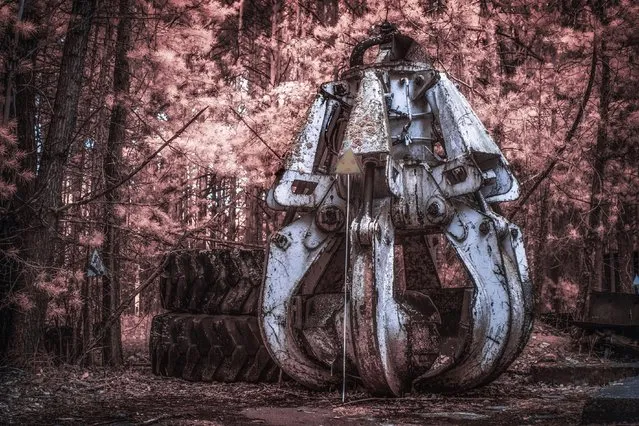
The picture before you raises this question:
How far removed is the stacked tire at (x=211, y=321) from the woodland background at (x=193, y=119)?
0.52 meters

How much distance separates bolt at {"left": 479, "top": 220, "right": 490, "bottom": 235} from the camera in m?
5.95

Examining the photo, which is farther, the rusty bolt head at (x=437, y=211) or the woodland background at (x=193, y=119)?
the woodland background at (x=193, y=119)

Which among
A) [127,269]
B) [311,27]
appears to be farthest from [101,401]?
A: [311,27]

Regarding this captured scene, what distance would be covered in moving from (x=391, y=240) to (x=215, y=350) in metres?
2.03

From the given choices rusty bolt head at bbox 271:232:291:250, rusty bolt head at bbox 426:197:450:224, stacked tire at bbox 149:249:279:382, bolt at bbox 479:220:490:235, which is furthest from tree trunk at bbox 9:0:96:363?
bolt at bbox 479:220:490:235

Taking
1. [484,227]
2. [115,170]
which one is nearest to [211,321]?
[484,227]

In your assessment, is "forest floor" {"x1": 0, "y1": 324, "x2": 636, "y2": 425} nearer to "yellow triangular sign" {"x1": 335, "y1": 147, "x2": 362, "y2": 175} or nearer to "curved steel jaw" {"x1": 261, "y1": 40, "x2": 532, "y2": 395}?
"curved steel jaw" {"x1": 261, "y1": 40, "x2": 532, "y2": 395}

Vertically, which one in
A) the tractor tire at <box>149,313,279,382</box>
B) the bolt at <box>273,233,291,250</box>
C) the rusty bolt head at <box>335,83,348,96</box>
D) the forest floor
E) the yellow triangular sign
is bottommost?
the forest floor

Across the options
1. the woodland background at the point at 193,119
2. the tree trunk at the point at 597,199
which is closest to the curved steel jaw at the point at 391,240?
the woodland background at the point at 193,119

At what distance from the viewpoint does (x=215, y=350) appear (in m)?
6.64

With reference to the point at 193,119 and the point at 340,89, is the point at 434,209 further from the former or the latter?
the point at 193,119

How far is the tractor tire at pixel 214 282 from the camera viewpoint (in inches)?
276

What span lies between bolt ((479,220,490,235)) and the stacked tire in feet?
6.99

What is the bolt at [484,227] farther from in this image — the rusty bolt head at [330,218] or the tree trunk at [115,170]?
the tree trunk at [115,170]
